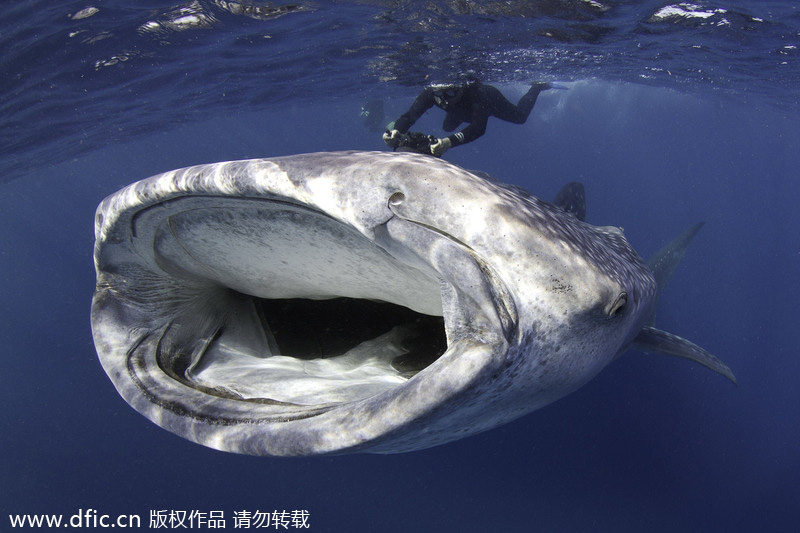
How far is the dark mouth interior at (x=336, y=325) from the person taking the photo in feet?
9.40

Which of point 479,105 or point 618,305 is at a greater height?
point 618,305

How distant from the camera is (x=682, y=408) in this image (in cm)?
1373

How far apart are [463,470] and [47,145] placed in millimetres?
19522

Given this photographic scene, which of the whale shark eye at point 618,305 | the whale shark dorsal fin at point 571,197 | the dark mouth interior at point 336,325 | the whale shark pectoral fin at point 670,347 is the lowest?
the whale shark pectoral fin at point 670,347

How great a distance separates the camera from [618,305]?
1.50 metres

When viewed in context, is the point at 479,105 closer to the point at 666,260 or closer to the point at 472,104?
the point at 472,104

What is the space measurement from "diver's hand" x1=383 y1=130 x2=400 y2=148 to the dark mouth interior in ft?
11.0

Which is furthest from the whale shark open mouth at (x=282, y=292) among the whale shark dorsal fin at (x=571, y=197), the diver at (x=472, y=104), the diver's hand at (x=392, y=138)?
the diver at (x=472, y=104)

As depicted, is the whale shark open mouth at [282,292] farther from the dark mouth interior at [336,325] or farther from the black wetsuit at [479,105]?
the black wetsuit at [479,105]

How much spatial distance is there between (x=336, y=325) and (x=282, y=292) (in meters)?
0.74

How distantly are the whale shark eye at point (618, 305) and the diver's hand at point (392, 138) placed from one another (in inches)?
187

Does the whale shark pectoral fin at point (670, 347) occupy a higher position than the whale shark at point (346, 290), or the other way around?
the whale shark at point (346, 290)

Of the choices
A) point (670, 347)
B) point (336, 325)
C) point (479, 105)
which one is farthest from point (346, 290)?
point (479, 105)

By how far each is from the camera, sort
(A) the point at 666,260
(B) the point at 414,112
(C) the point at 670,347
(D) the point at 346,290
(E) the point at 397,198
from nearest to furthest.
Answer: (E) the point at 397,198
(D) the point at 346,290
(C) the point at 670,347
(A) the point at 666,260
(B) the point at 414,112
